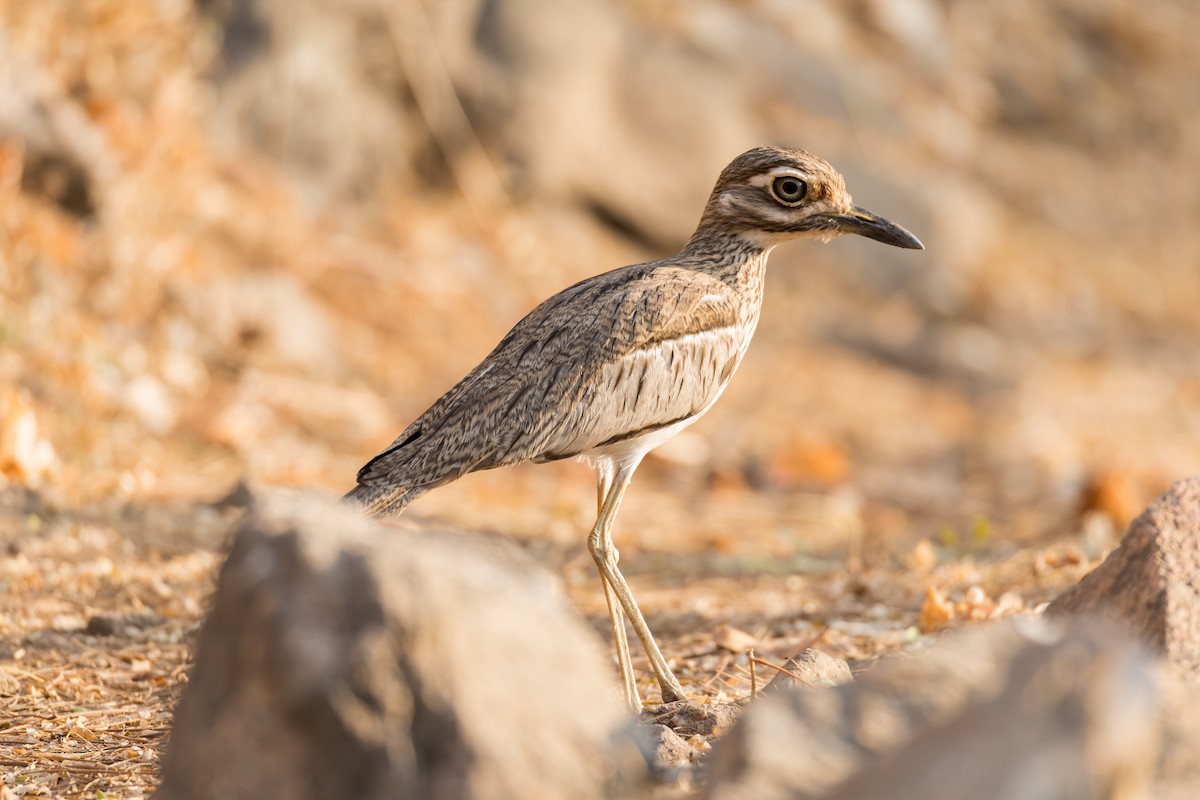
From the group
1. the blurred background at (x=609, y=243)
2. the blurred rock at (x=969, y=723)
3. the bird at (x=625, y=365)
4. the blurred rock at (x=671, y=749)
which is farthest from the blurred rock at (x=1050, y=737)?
the blurred background at (x=609, y=243)

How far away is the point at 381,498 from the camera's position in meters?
3.88

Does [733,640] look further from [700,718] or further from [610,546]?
[700,718]

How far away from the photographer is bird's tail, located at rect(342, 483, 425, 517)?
3861 millimetres

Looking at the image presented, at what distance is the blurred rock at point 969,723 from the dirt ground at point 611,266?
1.70 metres

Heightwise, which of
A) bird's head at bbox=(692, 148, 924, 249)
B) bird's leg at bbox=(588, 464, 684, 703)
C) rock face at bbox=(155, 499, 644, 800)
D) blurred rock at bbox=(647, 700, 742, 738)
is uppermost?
bird's head at bbox=(692, 148, 924, 249)

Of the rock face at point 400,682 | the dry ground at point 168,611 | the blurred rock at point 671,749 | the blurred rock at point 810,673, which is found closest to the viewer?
the rock face at point 400,682

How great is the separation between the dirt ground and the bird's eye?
144 cm

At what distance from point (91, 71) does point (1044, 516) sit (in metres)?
6.08

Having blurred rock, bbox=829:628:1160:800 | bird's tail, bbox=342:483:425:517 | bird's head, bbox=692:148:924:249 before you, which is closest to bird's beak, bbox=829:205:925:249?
bird's head, bbox=692:148:924:249

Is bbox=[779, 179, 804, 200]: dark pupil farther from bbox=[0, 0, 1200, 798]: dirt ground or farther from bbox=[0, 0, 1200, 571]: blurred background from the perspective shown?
bbox=[0, 0, 1200, 571]: blurred background

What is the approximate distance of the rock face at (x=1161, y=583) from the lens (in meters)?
2.68

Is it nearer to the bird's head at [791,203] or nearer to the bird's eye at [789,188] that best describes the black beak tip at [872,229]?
the bird's head at [791,203]

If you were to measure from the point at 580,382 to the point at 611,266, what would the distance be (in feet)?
23.0

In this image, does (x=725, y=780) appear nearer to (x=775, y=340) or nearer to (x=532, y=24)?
(x=775, y=340)
